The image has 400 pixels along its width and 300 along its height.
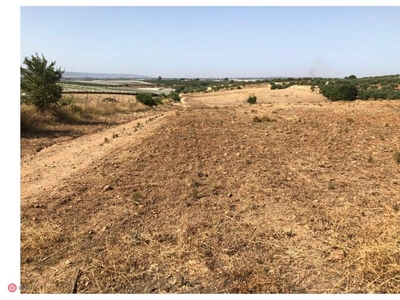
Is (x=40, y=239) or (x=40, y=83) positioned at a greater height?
(x=40, y=83)

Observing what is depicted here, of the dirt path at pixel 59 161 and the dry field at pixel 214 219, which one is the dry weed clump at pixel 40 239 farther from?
the dirt path at pixel 59 161

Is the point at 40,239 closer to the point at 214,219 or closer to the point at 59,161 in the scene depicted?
the point at 214,219

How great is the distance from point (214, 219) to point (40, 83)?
13312mm

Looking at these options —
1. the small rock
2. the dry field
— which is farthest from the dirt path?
the small rock

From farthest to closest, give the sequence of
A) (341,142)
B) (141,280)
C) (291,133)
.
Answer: (291,133), (341,142), (141,280)

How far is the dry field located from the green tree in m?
7.54

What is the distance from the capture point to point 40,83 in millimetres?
Result: 14633

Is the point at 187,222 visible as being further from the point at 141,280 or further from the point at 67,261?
the point at 67,261

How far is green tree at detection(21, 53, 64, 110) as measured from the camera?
46.9 feet

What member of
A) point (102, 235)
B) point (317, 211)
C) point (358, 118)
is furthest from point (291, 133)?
point (102, 235)

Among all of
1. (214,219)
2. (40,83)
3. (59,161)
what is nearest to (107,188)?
(214,219)

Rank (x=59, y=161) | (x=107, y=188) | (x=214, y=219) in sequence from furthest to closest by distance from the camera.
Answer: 1. (x=59, y=161)
2. (x=107, y=188)
3. (x=214, y=219)

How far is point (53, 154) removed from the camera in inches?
334
